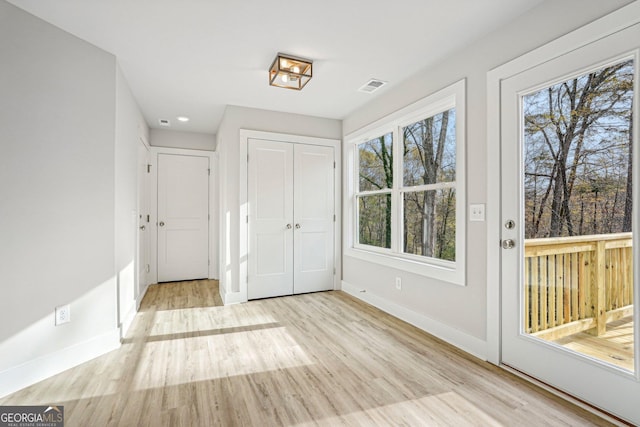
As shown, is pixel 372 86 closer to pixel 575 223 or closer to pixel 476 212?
pixel 476 212

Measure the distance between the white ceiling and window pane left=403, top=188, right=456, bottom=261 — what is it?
119 centimetres

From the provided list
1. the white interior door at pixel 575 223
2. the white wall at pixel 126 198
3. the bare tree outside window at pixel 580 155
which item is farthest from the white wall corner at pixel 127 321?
the bare tree outside window at pixel 580 155

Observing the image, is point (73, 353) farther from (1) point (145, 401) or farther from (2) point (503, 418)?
A: (2) point (503, 418)

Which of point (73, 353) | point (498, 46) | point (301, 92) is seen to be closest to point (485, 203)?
point (498, 46)

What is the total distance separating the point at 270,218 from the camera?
12.9 feet

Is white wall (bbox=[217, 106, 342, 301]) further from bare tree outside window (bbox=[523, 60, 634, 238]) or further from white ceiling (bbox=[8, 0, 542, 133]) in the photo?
bare tree outside window (bbox=[523, 60, 634, 238])

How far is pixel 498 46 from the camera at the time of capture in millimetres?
2203

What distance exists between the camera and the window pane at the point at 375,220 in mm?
3578

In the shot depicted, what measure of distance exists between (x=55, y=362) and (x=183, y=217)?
298 centimetres

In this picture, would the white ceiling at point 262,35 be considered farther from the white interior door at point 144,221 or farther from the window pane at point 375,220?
the window pane at point 375,220

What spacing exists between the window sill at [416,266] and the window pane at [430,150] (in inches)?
30.6

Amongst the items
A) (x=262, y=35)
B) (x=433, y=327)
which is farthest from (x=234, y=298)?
(x=262, y=35)

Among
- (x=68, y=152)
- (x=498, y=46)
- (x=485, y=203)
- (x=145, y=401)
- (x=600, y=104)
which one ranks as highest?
(x=498, y=46)

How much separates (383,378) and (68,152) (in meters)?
2.69
